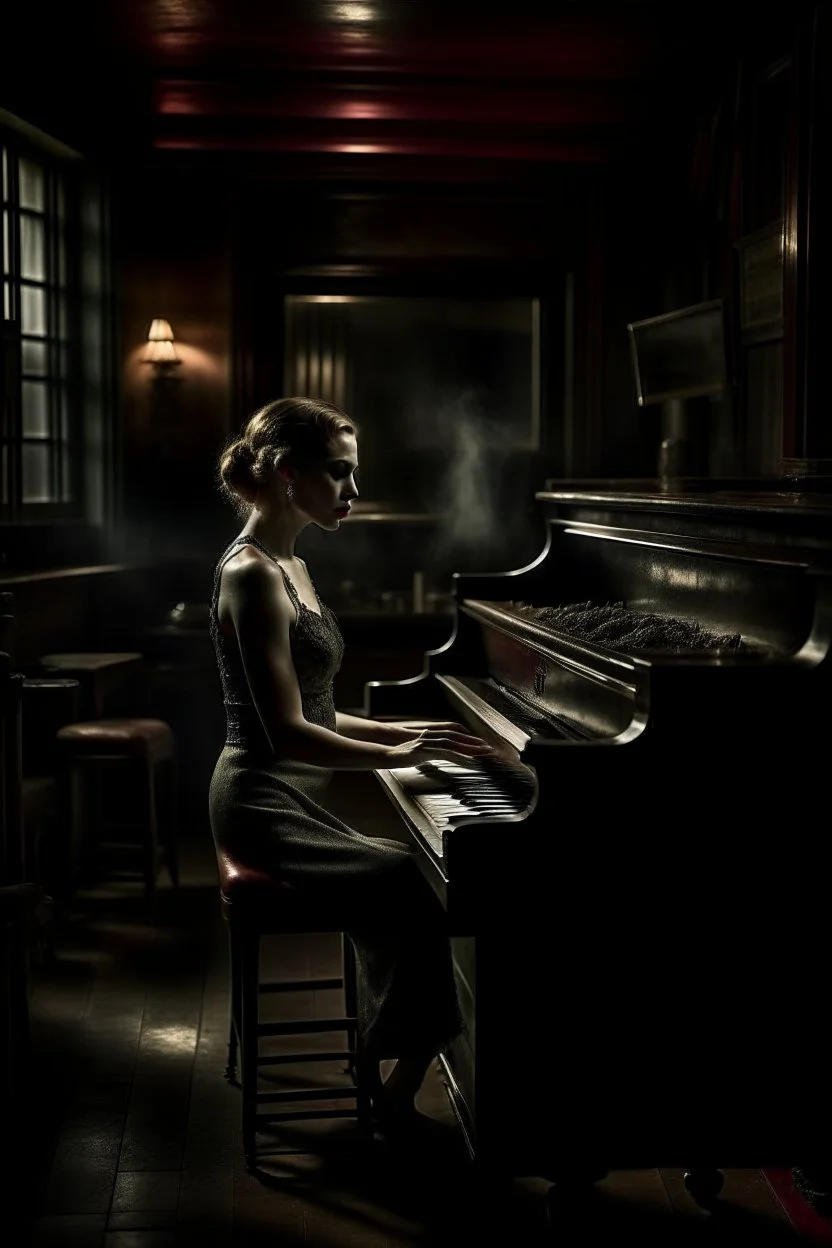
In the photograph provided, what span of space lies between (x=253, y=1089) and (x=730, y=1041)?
1125mm

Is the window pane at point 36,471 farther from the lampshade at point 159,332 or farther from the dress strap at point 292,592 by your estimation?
the dress strap at point 292,592

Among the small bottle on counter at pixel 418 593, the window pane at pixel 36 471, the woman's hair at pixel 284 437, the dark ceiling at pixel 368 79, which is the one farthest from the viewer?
the small bottle on counter at pixel 418 593

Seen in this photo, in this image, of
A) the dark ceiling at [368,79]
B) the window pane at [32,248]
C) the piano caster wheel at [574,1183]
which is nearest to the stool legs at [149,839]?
the window pane at [32,248]

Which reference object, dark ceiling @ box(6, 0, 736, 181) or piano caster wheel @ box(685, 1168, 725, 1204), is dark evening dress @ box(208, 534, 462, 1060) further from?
dark ceiling @ box(6, 0, 736, 181)

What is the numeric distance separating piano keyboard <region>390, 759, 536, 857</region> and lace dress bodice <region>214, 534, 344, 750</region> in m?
0.26

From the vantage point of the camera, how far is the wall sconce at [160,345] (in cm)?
673

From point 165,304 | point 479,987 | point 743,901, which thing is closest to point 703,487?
point 743,901

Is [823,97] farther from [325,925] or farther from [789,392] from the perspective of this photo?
[325,925]

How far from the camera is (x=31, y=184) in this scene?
6.35 m

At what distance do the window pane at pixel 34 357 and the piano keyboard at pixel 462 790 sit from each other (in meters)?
3.99

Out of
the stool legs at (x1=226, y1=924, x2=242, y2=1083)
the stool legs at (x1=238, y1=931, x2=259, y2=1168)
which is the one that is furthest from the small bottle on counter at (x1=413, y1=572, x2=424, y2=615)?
the stool legs at (x1=238, y1=931, x2=259, y2=1168)

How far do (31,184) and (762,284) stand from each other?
334 cm

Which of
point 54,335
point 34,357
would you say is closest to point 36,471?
point 34,357

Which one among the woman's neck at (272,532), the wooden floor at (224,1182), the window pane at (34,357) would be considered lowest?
the wooden floor at (224,1182)
